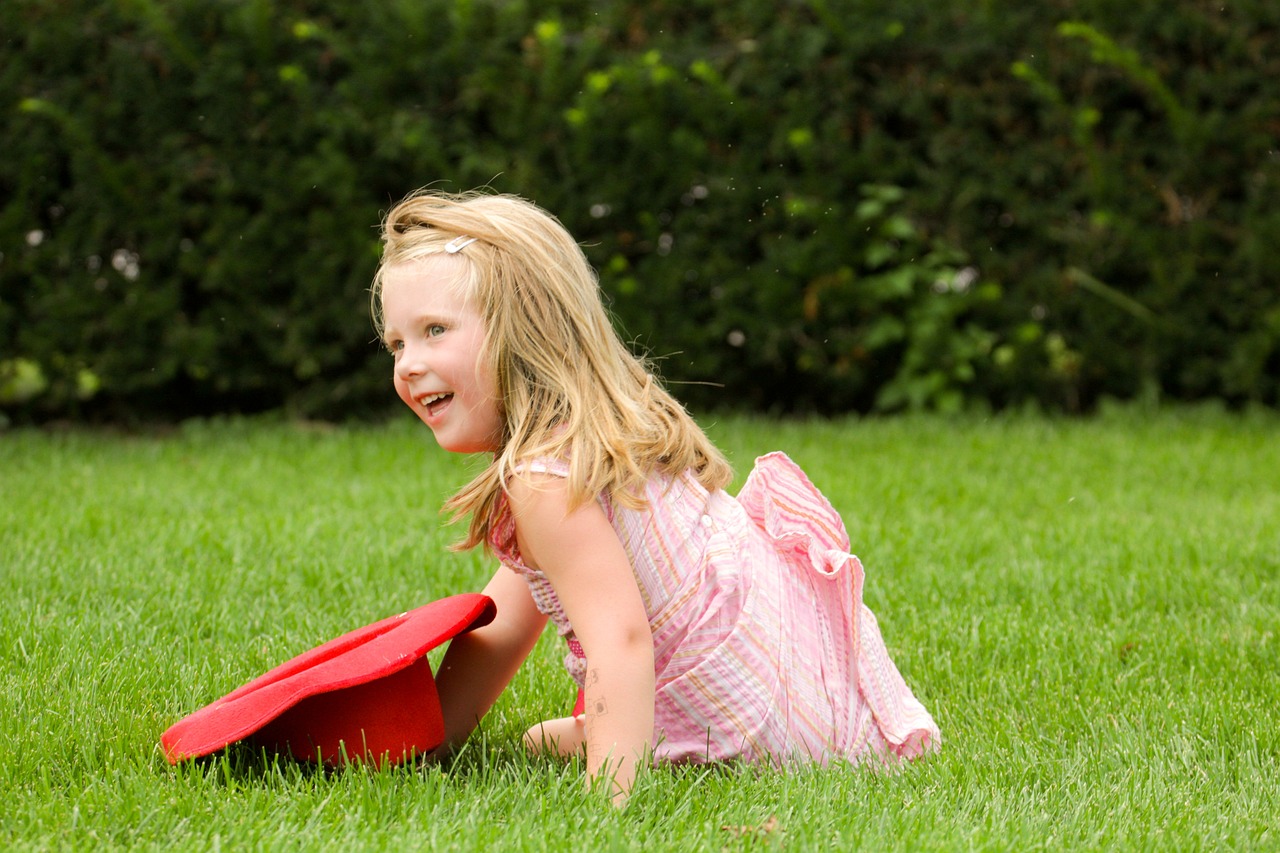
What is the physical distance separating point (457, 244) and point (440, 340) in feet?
0.51

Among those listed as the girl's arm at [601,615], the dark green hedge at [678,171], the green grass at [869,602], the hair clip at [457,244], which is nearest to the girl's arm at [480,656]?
the green grass at [869,602]

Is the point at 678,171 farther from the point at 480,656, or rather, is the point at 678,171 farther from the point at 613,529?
the point at 613,529

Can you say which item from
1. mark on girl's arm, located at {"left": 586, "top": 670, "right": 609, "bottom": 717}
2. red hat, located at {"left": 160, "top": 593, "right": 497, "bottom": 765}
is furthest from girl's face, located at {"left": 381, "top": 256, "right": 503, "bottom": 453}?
mark on girl's arm, located at {"left": 586, "top": 670, "right": 609, "bottom": 717}

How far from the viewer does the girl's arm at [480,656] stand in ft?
8.06

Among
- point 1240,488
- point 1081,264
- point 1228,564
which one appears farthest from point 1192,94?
point 1228,564

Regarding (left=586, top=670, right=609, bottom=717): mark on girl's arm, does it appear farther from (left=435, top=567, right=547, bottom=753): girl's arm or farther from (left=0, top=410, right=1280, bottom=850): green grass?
(left=435, top=567, right=547, bottom=753): girl's arm

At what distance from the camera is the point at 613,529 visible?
84.0 inches

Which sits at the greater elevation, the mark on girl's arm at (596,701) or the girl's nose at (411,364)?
the girl's nose at (411,364)

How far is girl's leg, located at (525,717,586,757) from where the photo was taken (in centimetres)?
238

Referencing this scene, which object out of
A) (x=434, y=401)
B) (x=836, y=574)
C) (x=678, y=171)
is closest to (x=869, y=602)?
(x=836, y=574)

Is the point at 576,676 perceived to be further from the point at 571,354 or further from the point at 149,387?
the point at 149,387

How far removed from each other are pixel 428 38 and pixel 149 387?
6.66 ft

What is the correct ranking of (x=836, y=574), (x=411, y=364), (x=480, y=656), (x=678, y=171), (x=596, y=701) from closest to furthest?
(x=596, y=701), (x=411, y=364), (x=836, y=574), (x=480, y=656), (x=678, y=171)

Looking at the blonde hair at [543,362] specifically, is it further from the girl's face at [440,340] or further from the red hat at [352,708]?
the red hat at [352,708]
